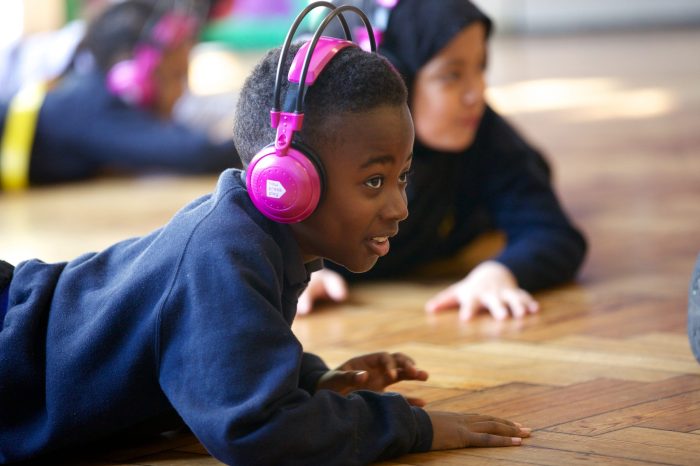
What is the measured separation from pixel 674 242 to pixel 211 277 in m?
1.41

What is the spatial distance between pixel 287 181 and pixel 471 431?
1.09 ft

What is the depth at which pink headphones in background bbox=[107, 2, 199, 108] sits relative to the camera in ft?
10.9

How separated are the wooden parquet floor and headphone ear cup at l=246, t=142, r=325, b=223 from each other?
0.90 ft

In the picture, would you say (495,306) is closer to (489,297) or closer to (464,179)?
(489,297)

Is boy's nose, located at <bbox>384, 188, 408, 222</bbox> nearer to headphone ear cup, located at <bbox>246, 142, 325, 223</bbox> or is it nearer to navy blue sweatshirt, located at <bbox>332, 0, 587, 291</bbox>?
headphone ear cup, located at <bbox>246, 142, 325, 223</bbox>

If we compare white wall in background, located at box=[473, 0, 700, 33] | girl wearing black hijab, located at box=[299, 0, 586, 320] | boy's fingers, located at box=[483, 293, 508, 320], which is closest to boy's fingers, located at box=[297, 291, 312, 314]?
girl wearing black hijab, located at box=[299, 0, 586, 320]

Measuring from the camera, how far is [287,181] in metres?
1.04

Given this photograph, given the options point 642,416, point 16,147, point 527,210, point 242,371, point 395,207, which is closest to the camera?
point 242,371

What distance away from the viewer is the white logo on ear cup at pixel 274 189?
1048 millimetres

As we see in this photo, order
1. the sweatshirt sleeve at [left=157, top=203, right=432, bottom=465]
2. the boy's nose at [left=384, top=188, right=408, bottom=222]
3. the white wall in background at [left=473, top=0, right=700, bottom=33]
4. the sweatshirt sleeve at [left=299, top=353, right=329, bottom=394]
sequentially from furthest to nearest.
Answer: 1. the white wall in background at [left=473, top=0, right=700, bottom=33]
2. the sweatshirt sleeve at [left=299, top=353, right=329, bottom=394]
3. the boy's nose at [left=384, top=188, right=408, bottom=222]
4. the sweatshirt sleeve at [left=157, top=203, right=432, bottom=465]

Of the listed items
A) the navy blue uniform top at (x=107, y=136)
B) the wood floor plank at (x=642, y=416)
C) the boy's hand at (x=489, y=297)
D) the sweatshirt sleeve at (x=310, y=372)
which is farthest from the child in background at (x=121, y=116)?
the wood floor plank at (x=642, y=416)

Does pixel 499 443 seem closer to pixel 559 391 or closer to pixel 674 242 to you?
pixel 559 391

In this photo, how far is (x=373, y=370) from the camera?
1313 mm

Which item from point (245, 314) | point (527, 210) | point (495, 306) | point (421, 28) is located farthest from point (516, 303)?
point (245, 314)
